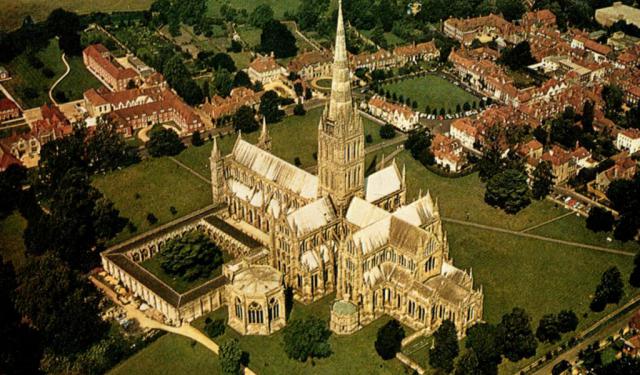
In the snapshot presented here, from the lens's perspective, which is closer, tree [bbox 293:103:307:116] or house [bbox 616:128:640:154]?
house [bbox 616:128:640:154]

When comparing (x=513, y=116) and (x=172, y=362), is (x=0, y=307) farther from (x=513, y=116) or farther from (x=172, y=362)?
(x=513, y=116)

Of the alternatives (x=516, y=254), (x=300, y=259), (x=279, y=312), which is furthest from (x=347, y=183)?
(x=516, y=254)

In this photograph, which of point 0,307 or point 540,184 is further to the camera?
point 540,184

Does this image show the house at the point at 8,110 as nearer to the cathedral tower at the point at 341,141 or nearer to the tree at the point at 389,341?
the cathedral tower at the point at 341,141

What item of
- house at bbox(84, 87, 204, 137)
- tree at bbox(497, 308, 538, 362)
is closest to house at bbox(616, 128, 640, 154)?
tree at bbox(497, 308, 538, 362)

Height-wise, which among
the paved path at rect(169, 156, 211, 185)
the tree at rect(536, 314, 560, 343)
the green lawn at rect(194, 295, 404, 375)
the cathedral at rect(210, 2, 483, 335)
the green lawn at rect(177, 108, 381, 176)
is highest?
the cathedral at rect(210, 2, 483, 335)

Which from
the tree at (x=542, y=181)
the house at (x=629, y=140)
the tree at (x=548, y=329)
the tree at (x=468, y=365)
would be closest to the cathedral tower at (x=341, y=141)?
the tree at (x=468, y=365)

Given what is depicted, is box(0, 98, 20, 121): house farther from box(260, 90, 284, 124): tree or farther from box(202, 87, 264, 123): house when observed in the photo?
box(260, 90, 284, 124): tree
